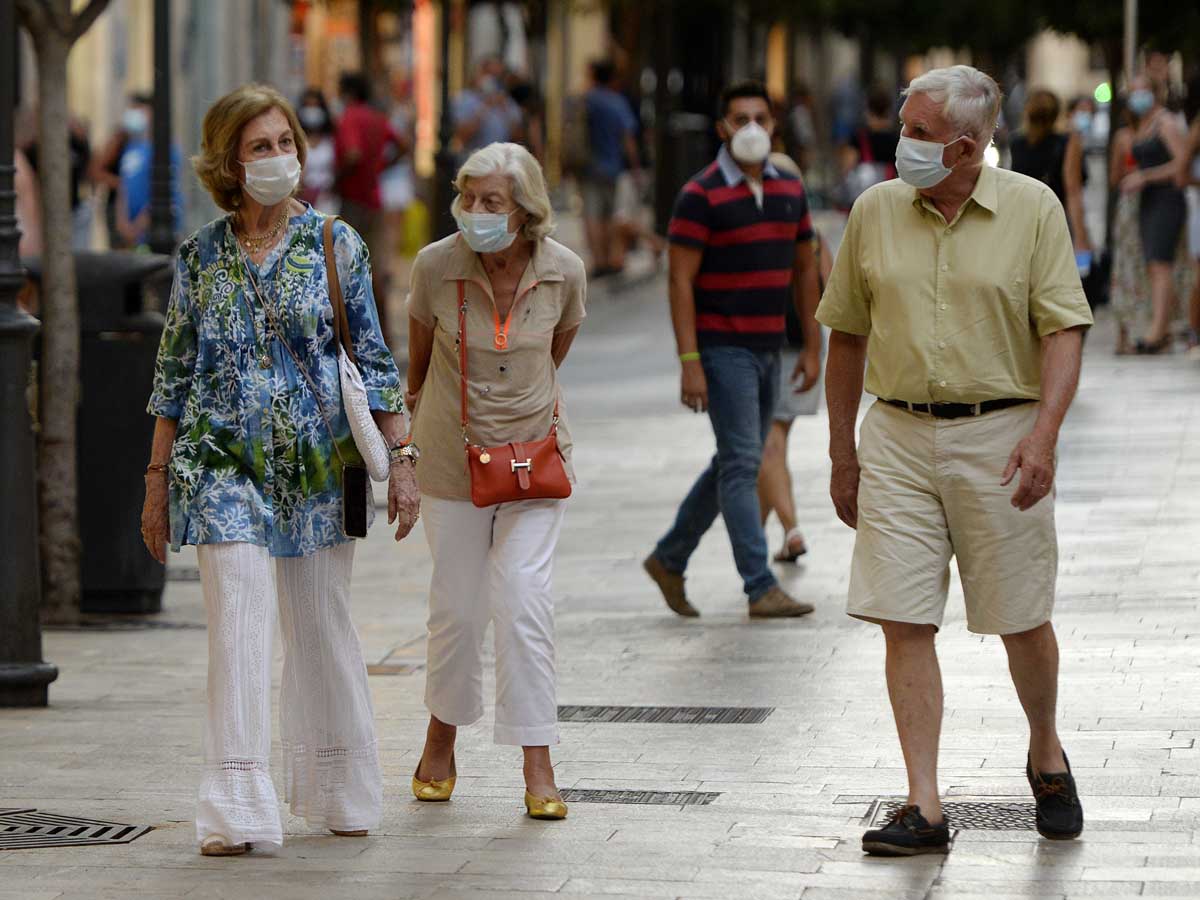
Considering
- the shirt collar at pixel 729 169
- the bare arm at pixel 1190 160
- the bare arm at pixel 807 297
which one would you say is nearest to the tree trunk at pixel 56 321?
the shirt collar at pixel 729 169

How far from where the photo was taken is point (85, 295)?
32.8ft

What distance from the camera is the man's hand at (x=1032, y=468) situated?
5785 millimetres

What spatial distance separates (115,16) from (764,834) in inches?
1198

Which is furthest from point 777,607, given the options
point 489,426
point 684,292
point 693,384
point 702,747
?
point 489,426

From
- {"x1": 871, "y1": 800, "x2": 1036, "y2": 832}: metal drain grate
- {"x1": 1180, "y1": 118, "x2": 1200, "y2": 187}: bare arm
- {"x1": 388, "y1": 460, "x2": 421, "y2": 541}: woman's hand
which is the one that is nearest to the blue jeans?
{"x1": 871, "y1": 800, "x2": 1036, "y2": 832}: metal drain grate

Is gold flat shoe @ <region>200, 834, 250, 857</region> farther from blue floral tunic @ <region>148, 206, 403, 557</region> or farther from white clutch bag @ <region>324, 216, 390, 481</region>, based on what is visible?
white clutch bag @ <region>324, 216, 390, 481</region>

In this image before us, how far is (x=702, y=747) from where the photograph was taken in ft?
23.5

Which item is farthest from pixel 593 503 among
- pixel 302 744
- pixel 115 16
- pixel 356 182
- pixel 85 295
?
pixel 115 16

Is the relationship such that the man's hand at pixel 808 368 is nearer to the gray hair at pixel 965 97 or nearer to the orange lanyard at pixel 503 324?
the orange lanyard at pixel 503 324

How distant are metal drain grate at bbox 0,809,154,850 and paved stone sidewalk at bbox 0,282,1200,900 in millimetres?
72

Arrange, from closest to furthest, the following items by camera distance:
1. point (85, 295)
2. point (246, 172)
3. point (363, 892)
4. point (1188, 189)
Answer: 1. point (363, 892)
2. point (246, 172)
3. point (85, 295)
4. point (1188, 189)

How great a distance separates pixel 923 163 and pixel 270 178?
1.51 m

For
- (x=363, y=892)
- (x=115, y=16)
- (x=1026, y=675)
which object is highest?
(x=115, y=16)

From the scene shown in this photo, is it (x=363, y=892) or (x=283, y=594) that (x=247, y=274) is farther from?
(x=363, y=892)
